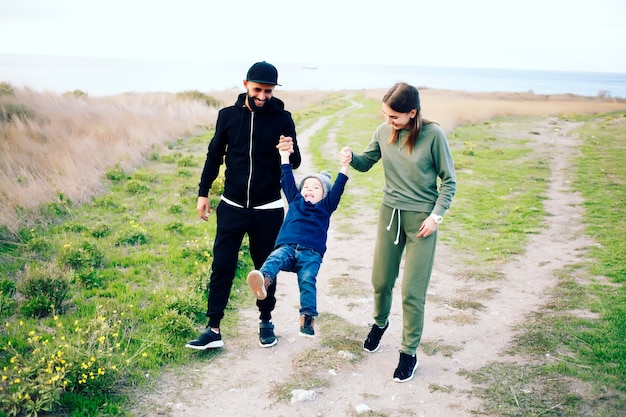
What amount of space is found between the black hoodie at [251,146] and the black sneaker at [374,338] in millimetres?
1731

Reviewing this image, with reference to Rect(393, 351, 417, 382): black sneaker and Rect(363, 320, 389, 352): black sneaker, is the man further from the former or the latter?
Rect(393, 351, 417, 382): black sneaker

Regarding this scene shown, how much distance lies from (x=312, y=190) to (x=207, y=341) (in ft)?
6.18

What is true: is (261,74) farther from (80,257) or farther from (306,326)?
(80,257)

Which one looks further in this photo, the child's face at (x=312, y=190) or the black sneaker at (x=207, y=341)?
the child's face at (x=312, y=190)

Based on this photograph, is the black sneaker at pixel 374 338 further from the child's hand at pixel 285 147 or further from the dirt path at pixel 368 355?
the child's hand at pixel 285 147

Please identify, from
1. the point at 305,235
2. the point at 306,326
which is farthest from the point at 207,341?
the point at 305,235

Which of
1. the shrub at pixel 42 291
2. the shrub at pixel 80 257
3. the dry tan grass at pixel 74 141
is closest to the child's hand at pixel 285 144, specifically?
the shrub at pixel 42 291

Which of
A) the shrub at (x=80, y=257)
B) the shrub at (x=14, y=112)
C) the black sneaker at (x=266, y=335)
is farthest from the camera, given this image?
the shrub at (x=14, y=112)

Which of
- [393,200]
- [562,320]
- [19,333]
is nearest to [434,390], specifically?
[393,200]

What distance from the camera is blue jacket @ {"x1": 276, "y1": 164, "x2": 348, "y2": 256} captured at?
4426 mm

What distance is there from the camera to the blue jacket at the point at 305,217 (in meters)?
4.43

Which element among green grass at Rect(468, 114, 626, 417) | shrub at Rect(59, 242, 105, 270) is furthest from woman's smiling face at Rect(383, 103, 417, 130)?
shrub at Rect(59, 242, 105, 270)

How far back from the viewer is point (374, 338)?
4.70 metres

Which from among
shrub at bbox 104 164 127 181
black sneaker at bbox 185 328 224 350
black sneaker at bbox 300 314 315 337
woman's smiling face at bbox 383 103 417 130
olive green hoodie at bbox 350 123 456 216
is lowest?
black sneaker at bbox 185 328 224 350
